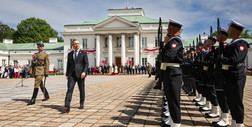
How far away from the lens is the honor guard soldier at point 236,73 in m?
3.55

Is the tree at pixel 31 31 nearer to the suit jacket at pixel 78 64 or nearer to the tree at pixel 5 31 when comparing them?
the tree at pixel 5 31

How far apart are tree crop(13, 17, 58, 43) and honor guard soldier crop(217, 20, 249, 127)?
211 feet

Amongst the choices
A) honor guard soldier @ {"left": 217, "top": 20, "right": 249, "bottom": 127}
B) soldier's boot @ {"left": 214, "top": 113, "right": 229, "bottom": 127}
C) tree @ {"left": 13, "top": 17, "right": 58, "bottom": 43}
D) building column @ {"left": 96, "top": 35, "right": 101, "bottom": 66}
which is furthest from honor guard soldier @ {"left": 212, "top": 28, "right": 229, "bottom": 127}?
tree @ {"left": 13, "top": 17, "right": 58, "bottom": 43}

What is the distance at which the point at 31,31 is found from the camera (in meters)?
61.2

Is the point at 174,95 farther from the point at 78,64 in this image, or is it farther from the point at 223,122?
the point at 78,64

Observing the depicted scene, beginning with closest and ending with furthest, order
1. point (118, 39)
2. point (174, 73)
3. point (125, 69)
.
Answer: point (174, 73), point (125, 69), point (118, 39)

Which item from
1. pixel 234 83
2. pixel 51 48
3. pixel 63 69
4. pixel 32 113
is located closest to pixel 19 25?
pixel 51 48

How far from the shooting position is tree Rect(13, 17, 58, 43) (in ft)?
199

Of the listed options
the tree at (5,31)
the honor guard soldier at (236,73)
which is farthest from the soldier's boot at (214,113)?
the tree at (5,31)

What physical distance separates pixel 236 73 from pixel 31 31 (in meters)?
66.9

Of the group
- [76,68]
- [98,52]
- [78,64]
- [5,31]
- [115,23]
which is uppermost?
[5,31]

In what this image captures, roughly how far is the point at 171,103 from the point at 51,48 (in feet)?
170

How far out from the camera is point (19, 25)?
61.1 meters

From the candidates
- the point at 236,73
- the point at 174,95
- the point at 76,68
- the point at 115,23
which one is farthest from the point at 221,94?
the point at 115,23
